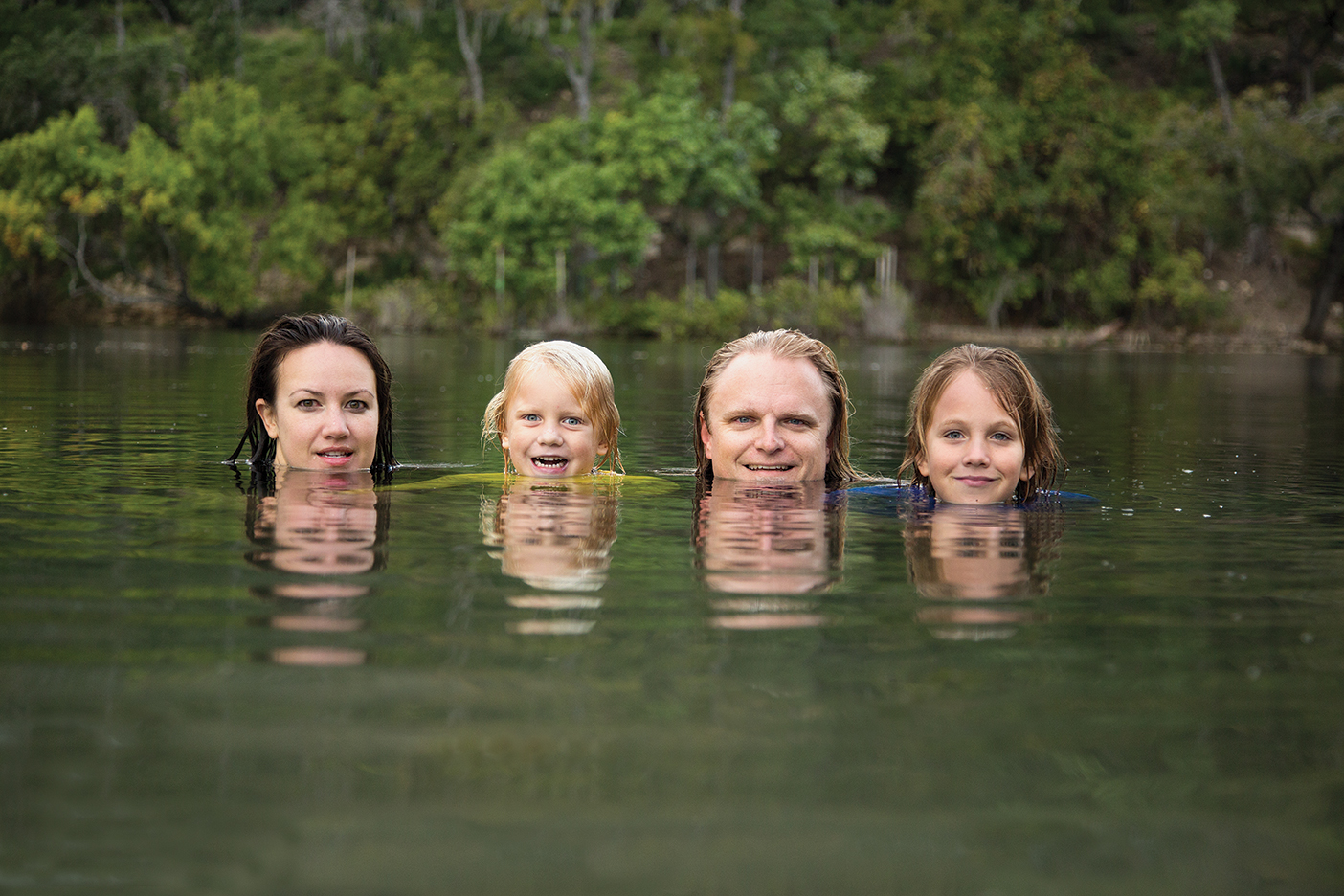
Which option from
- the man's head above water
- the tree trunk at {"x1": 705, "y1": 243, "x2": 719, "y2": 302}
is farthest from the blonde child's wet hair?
the tree trunk at {"x1": 705, "y1": 243, "x2": 719, "y2": 302}

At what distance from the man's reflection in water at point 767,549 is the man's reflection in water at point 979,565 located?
0.97 feet

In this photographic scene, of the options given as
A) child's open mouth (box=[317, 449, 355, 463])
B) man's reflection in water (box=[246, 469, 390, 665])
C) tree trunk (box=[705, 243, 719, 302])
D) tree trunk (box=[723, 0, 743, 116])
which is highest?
tree trunk (box=[723, 0, 743, 116])

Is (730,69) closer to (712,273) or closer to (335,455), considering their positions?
(712,273)

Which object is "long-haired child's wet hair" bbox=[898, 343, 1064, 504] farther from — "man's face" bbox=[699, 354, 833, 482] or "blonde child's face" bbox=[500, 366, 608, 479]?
"blonde child's face" bbox=[500, 366, 608, 479]

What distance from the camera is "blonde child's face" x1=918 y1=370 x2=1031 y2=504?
229 inches

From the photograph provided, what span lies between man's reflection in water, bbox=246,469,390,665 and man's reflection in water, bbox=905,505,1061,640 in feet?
4.89

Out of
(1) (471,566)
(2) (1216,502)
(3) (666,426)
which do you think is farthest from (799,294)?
(1) (471,566)

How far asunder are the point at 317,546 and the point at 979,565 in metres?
2.14

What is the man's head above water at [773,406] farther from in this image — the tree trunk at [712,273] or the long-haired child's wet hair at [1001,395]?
the tree trunk at [712,273]

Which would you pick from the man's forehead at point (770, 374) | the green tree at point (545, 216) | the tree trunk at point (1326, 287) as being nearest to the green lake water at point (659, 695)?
the man's forehead at point (770, 374)

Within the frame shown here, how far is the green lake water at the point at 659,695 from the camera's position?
213cm

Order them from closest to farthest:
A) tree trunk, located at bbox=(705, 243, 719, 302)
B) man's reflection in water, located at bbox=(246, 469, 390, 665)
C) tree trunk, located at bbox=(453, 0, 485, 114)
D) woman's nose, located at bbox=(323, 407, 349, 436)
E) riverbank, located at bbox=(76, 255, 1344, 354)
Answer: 1. man's reflection in water, located at bbox=(246, 469, 390, 665)
2. woman's nose, located at bbox=(323, 407, 349, 436)
3. riverbank, located at bbox=(76, 255, 1344, 354)
4. tree trunk, located at bbox=(705, 243, 719, 302)
5. tree trunk, located at bbox=(453, 0, 485, 114)

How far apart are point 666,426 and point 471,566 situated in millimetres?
7265

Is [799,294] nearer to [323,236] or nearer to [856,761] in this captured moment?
[323,236]
